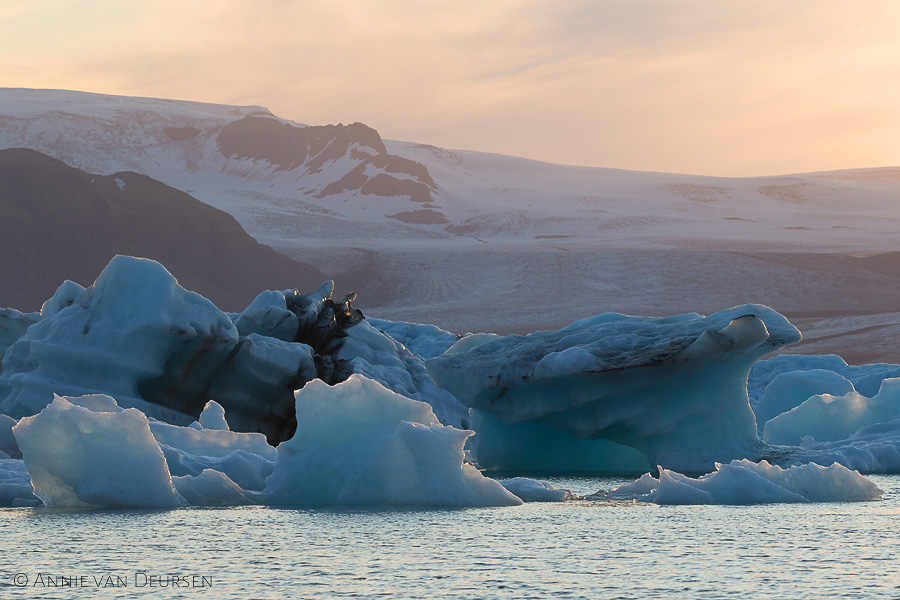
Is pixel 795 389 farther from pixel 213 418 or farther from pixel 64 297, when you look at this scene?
pixel 64 297

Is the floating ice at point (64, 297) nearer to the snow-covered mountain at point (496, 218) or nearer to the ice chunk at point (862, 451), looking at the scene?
the ice chunk at point (862, 451)

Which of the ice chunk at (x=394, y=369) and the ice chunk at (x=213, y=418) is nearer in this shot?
the ice chunk at (x=213, y=418)

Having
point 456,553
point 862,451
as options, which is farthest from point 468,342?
point 456,553

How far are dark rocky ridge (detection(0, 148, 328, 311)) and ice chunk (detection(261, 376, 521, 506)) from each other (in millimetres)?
51335

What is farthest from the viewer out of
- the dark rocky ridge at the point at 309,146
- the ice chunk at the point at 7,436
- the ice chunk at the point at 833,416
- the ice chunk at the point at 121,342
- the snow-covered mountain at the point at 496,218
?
the dark rocky ridge at the point at 309,146

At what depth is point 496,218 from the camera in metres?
102

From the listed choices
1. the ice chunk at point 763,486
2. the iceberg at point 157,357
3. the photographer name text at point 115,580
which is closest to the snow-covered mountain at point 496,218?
the iceberg at point 157,357

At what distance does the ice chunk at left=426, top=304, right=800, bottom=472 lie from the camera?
14297 millimetres

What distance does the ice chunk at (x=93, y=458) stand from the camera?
1009 centimetres

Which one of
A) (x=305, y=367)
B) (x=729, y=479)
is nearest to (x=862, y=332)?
(x=305, y=367)

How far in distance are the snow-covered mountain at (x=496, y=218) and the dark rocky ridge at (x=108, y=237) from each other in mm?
6699

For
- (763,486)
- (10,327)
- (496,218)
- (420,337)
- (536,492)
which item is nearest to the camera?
(763,486)

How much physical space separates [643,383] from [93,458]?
23.3 ft

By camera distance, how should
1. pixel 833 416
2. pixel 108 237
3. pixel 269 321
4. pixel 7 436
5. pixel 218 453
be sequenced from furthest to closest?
pixel 108 237 → pixel 269 321 → pixel 833 416 → pixel 7 436 → pixel 218 453
